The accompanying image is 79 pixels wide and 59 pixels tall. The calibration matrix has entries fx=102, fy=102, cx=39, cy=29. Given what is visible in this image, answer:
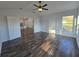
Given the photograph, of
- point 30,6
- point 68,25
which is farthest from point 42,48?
point 30,6

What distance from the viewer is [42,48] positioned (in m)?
1.31

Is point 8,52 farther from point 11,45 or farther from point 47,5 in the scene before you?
point 47,5

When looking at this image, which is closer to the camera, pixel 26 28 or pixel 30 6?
pixel 30 6

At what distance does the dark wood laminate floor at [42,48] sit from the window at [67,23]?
13cm

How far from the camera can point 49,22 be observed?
137cm

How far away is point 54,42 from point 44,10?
16.8 inches

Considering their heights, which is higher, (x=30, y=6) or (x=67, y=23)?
(x=30, y=6)

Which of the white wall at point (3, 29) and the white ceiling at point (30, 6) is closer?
the white ceiling at point (30, 6)

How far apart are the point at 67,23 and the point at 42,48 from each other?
1.49 ft

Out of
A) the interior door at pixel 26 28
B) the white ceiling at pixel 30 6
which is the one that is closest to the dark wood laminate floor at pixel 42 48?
the interior door at pixel 26 28

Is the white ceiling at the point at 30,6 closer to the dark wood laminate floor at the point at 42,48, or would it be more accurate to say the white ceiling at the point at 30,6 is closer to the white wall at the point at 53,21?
the white wall at the point at 53,21

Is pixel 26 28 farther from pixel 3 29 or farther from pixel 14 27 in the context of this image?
pixel 3 29

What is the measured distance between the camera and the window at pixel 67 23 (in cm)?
128

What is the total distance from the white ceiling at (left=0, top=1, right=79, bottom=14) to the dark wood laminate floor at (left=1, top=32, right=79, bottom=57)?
0.36 m
